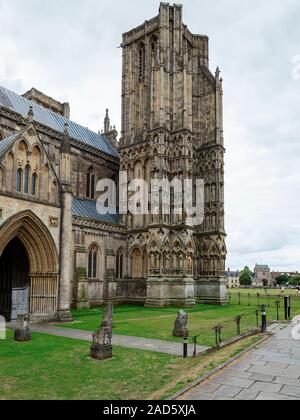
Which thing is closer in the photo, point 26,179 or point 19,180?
point 19,180

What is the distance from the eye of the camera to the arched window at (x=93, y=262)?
32.4 m

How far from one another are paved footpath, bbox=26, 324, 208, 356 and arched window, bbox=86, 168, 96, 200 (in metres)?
21.0

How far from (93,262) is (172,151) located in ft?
43.8

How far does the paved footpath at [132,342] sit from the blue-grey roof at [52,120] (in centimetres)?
2009

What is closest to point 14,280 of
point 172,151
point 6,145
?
point 6,145

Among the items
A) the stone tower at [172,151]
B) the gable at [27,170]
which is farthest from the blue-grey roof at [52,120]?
the gable at [27,170]

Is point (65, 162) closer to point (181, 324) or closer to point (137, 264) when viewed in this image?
point (181, 324)

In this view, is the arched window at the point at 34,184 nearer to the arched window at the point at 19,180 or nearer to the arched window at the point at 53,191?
the arched window at the point at 19,180

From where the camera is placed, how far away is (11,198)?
19156 mm

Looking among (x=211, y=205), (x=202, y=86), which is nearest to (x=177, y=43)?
(x=202, y=86)

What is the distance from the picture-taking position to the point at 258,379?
9234 mm

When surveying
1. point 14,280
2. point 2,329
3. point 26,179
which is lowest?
point 2,329

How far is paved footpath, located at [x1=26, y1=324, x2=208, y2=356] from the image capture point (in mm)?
13206
